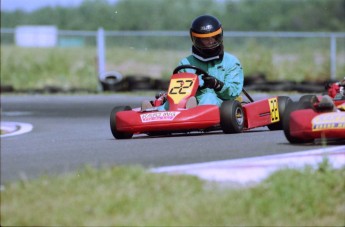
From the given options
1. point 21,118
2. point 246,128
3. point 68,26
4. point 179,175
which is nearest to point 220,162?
point 179,175

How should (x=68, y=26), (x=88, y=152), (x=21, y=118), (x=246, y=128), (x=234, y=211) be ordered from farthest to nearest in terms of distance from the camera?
(x=68, y=26), (x=21, y=118), (x=246, y=128), (x=88, y=152), (x=234, y=211)

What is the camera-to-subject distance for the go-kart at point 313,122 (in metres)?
7.41

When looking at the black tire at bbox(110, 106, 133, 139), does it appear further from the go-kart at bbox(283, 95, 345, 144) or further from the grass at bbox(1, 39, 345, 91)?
the grass at bbox(1, 39, 345, 91)

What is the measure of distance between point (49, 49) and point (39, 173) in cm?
3044

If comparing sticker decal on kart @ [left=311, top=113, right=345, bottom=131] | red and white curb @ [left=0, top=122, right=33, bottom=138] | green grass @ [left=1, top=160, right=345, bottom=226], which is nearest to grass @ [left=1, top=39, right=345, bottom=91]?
red and white curb @ [left=0, top=122, right=33, bottom=138]

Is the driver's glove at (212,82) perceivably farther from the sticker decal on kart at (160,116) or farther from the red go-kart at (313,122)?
the red go-kart at (313,122)

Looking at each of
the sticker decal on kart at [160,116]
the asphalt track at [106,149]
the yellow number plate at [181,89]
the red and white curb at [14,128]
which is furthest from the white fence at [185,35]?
the sticker decal on kart at [160,116]

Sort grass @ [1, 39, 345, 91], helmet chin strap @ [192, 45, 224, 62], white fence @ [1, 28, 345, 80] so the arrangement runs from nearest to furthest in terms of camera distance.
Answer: helmet chin strap @ [192, 45, 224, 62]
white fence @ [1, 28, 345, 80]
grass @ [1, 39, 345, 91]

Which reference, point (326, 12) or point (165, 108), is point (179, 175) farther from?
point (326, 12)

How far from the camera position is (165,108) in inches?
370

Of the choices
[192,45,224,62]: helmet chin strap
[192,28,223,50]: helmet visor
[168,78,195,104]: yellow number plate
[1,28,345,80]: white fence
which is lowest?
[1,28,345,80]: white fence

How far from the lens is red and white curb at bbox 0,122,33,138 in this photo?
1077 cm

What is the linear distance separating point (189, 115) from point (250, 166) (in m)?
2.87

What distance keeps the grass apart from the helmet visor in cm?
1394
